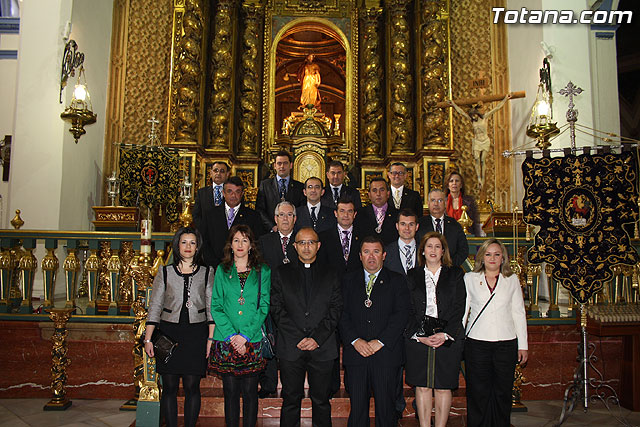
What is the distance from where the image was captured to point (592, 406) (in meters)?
5.37

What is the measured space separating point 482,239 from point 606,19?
5660 mm

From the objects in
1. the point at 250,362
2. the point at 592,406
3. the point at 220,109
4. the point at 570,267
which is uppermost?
the point at 220,109

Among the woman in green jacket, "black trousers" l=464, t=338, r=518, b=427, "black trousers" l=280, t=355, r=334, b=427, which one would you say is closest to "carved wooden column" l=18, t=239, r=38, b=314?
the woman in green jacket

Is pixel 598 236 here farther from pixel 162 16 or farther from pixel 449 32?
pixel 162 16

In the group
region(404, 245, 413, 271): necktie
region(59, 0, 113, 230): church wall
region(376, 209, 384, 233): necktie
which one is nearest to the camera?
region(404, 245, 413, 271): necktie

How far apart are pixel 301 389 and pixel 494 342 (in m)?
1.54

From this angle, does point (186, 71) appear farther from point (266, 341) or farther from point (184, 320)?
point (266, 341)

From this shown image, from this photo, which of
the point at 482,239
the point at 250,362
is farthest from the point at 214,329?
the point at 482,239

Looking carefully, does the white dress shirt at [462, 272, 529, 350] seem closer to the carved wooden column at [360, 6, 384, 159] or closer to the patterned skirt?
the patterned skirt

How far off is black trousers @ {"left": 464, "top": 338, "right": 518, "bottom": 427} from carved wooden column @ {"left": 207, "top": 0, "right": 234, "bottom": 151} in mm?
7566

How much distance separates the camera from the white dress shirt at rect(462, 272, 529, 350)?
4.10m

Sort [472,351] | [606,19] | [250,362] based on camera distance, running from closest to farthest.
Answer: [250,362]
[472,351]
[606,19]

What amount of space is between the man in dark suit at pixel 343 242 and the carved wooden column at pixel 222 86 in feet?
20.8

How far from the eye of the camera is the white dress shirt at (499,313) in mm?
4102
